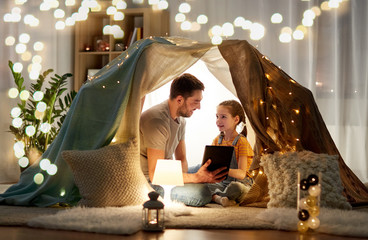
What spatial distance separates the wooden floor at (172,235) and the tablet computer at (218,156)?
0.70 m

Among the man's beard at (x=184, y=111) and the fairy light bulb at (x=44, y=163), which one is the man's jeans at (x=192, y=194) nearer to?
the man's beard at (x=184, y=111)

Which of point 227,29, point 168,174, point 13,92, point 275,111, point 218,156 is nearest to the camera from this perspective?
point 168,174

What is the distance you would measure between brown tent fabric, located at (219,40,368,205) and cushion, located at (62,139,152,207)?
2.56 ft

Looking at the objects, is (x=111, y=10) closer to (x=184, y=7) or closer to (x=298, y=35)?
(x=184, y=7)

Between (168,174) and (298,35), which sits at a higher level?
(298,35)

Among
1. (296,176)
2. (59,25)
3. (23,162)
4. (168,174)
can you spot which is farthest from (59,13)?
(296,176)

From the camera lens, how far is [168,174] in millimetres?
2928

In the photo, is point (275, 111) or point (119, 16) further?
point (119, 16)

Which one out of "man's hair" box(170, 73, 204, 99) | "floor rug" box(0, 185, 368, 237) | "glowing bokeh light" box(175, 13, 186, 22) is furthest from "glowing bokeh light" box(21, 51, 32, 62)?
"floor rug" box(0, 185, 368, 237)

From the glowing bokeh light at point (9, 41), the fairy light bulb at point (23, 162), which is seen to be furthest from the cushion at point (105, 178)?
the glowing bokeh light at point (9, 41)

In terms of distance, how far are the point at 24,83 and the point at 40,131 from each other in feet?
1.77

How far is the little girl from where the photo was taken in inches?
129

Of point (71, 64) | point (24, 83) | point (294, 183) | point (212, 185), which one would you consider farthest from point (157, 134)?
point (71, 64)

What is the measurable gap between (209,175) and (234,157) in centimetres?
45
